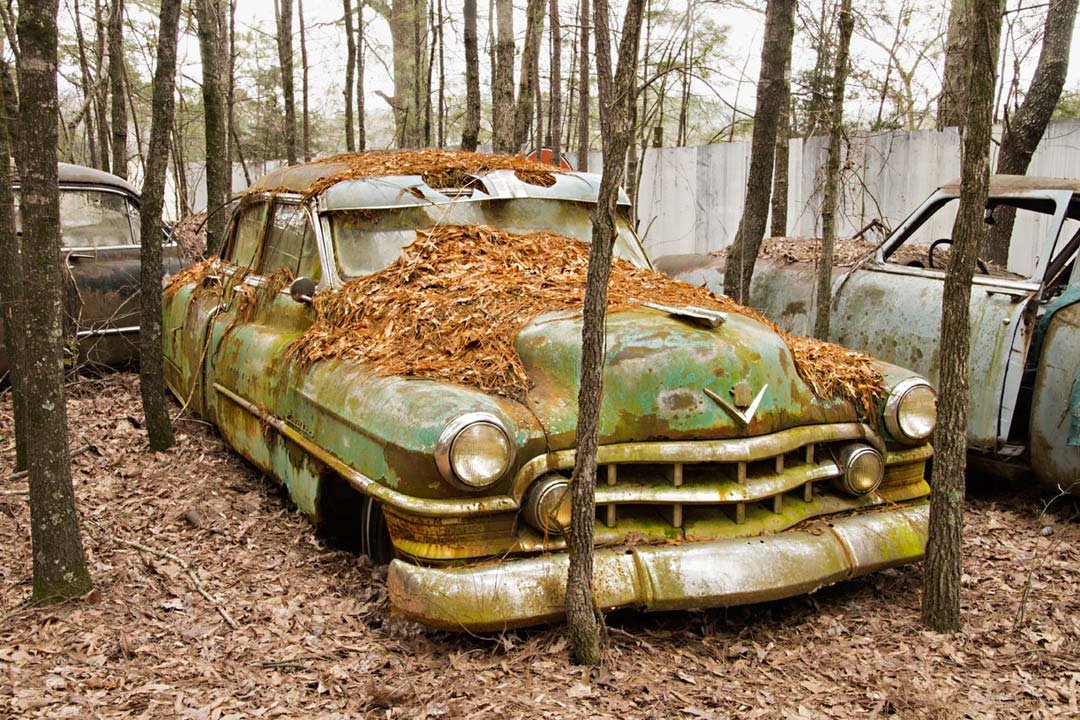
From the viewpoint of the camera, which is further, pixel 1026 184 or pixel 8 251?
pixel 1026 184

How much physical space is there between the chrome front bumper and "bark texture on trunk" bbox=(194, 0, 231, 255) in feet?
14.6

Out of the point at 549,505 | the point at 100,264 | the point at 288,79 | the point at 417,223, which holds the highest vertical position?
the point at 288,79

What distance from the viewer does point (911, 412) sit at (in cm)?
416

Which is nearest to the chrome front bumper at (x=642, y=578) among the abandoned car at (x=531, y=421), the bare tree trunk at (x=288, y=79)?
the abandoned car at (x=531, y=421)

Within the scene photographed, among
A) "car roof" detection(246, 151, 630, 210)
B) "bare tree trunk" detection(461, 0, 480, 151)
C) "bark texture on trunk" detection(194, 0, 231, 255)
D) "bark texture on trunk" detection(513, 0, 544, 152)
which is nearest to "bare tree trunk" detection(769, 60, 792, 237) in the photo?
"bark texture on trunk" detection(513, 0, 544, 152)

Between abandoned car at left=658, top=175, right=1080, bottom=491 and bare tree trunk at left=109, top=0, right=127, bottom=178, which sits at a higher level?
bare tree trunk at left=109, top=0, right=127, bottom=178

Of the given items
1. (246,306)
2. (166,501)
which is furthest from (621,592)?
(246,306)

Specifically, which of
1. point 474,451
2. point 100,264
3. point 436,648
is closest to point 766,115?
point 474,451

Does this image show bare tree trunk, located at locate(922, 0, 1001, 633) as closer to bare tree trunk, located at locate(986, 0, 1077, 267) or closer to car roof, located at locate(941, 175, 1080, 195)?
car roof, located at locate(941, 175, 1080, 195)

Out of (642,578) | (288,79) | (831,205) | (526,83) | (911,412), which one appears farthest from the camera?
(288,79)

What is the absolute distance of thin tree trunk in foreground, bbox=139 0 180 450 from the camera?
5.59m

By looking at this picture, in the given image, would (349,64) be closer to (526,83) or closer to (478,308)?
(526,83)

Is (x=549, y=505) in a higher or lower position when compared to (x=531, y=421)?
lower

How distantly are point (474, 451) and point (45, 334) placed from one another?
5.94 feet
